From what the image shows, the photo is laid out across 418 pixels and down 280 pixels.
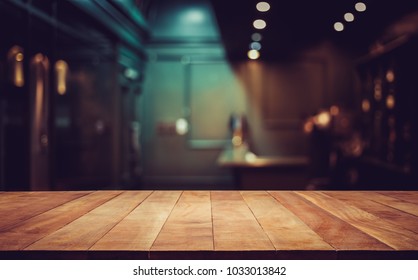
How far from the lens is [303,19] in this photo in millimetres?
5566

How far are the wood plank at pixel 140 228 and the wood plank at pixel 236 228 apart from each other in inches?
6.4

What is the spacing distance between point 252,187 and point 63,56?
434cm

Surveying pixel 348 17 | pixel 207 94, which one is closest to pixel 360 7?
pixel 348 17

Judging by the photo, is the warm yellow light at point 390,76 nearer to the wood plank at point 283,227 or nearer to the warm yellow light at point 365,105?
the warm yellow light at point 365,105

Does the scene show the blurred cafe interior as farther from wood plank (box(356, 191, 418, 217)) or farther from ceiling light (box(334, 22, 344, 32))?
wood plank (box(356, 191, 418, 217))

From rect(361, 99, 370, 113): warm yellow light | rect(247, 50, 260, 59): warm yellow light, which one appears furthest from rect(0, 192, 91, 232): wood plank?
rect(247, 50, 260, 59): warm yellow light

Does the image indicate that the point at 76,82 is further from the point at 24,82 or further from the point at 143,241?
the point at 143,241

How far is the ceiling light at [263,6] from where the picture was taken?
15.5 ft

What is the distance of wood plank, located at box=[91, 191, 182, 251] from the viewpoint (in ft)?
3.59

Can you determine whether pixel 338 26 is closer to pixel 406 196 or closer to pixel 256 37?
pixel 256 37

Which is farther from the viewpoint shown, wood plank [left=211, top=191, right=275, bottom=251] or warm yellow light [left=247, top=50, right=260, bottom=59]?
warm yellow light [left=247, top=50, right=260, bottom=59]

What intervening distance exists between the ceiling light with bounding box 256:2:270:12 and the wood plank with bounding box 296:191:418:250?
130 inches

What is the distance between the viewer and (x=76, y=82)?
7797 mm
